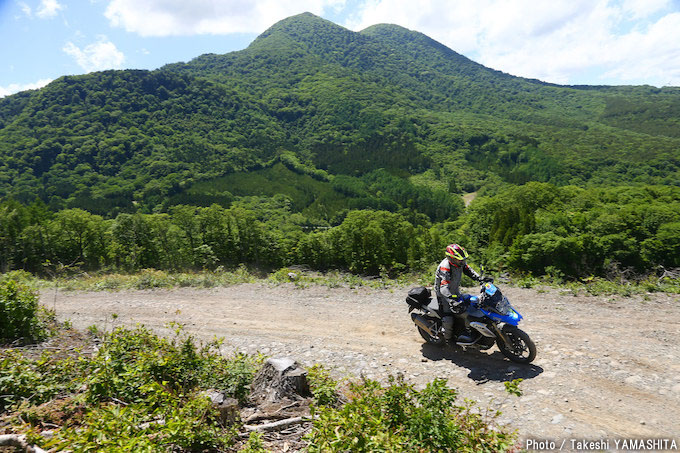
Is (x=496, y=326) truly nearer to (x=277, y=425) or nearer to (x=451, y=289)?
(x=451, y=289)

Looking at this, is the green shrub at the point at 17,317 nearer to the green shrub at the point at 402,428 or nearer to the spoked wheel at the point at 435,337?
the green shrub at the point at 402,428

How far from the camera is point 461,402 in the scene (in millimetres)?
5613

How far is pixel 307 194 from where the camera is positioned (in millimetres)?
137875

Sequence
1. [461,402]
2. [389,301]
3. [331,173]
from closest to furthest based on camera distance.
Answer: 1. [461,402]
2. [389,301]
3. [331,173]

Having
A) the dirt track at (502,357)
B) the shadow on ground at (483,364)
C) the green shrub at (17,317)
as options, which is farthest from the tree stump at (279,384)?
the green shrub at (17,317)

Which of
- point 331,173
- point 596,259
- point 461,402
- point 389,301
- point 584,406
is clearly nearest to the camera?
point 584,406

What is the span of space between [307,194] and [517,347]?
133030 millimetres

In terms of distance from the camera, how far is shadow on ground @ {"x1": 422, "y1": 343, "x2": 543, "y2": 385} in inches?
246

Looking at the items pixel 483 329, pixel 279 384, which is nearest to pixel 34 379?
pixel 279 384

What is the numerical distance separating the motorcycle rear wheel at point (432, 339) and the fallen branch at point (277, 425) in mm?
3774

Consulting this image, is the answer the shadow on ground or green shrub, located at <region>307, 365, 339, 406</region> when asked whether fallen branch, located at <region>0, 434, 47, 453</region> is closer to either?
green shrub, located at <region>307, 365, 339, 406</region>

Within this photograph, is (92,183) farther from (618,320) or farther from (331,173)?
(618,320)

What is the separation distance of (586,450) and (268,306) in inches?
350

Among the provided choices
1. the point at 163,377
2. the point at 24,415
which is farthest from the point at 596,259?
the point at 24,415
